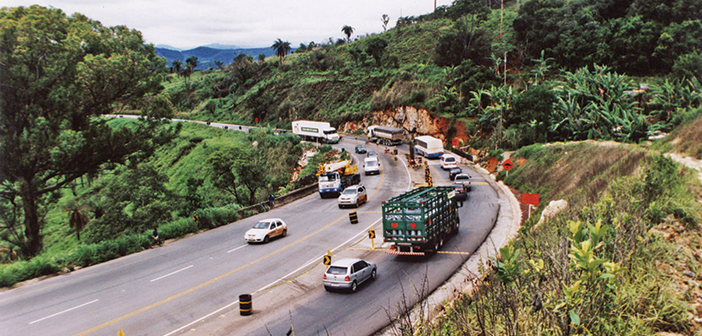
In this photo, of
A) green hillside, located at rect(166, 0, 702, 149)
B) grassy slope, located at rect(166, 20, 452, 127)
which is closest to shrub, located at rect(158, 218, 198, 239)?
green hillside, located at rect(166, 0, 702, 149)

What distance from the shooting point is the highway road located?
15289 mm

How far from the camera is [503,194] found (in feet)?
120

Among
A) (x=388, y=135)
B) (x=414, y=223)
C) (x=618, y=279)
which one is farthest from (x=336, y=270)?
(x=388, y=135)

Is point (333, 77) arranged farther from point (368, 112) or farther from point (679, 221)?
point (679, 221)

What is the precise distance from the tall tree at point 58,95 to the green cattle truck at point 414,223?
20.5 m

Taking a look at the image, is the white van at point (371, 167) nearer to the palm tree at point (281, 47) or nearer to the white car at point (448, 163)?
the white car at point (448, 163)

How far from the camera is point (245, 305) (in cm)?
1588

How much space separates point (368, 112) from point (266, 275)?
224 feet

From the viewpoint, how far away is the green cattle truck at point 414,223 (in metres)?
20.4

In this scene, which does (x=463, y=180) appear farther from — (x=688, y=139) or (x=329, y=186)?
(x=688, y=139)

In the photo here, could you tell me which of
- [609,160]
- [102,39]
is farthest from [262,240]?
[609,160]

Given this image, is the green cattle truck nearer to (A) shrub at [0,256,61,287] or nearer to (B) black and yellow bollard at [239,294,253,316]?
(B) black and yellow bollard at [239,294,253,316]

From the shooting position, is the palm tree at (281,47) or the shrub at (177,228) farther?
the palm tree at (281,47)

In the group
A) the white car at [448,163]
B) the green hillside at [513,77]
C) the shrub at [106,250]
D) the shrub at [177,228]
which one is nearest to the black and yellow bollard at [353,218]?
the shrub at [177,228]
